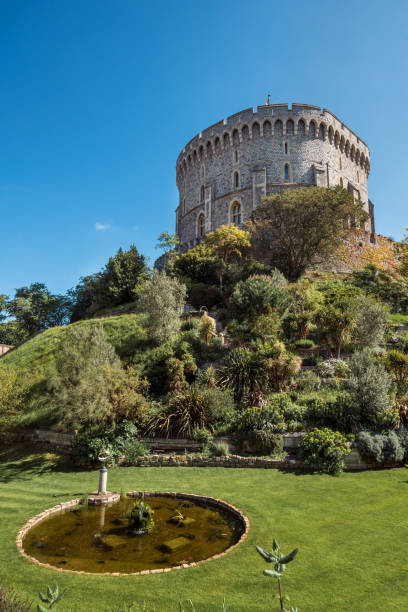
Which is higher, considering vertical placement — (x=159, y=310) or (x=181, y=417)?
(x=159, y=310)

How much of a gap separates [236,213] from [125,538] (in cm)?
3739

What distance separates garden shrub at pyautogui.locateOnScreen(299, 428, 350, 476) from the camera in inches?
389

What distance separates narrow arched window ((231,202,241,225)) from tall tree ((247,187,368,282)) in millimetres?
10362

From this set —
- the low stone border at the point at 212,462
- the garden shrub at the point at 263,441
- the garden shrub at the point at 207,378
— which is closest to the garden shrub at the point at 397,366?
the garden shrub at the point at 263,441

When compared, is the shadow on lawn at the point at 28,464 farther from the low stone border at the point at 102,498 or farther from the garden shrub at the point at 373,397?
the garden shrub at the point at 373,397

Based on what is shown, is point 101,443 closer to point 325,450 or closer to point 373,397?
point 325,450

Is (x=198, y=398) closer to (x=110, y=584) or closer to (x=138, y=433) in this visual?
(x=138, y=433)

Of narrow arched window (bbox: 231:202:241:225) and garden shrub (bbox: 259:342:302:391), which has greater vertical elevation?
narrow arched window (bbox: 231:202:241:225)

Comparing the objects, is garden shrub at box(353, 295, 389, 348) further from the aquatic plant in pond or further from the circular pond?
the aquatic plant in pond

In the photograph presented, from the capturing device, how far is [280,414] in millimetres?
12430

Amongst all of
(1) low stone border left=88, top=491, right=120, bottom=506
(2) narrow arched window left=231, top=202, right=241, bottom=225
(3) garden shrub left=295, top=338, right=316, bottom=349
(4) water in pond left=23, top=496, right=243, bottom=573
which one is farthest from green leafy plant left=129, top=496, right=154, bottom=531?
(2) narrow arched window left=231, top=202, right=241, bottom=225

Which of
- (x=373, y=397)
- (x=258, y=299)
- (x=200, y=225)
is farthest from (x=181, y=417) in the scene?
(x=200, y=225)

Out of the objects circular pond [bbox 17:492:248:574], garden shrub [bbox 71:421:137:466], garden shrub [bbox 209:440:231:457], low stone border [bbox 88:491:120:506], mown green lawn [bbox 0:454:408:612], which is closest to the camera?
mown green lawn [bbox 0:454:408:612]

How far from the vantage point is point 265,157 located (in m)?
40.3
